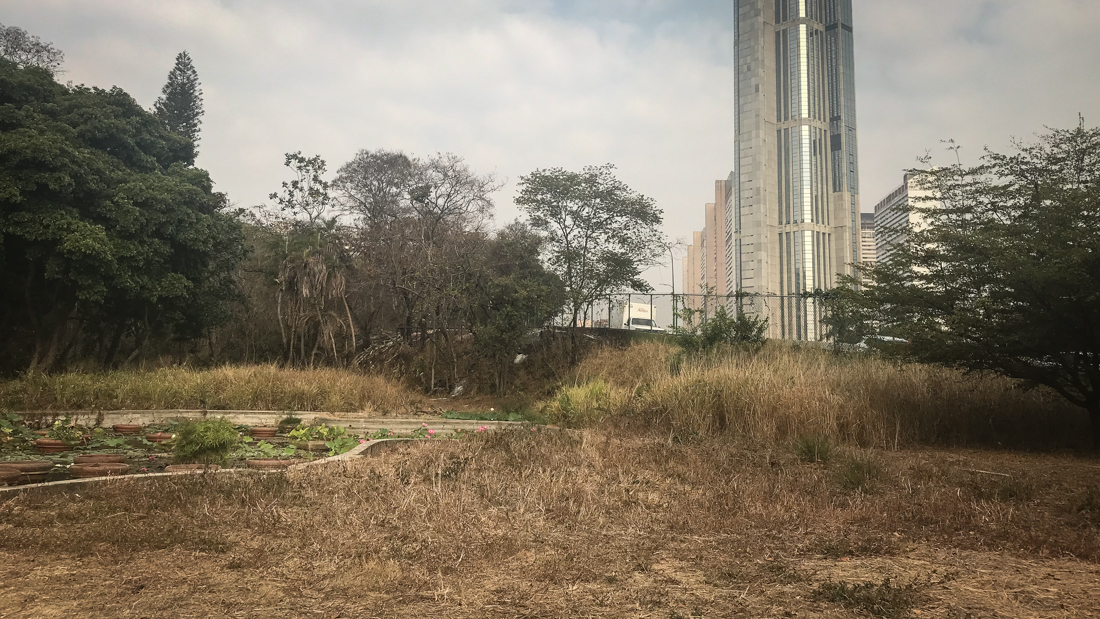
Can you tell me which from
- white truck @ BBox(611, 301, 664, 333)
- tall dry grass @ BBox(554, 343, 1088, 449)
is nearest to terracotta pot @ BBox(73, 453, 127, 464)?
tall dry grass @ BBox(554, 343, 1088, 449)

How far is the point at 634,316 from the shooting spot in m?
22.5

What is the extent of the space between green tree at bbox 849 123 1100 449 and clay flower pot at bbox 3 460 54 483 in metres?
9.58

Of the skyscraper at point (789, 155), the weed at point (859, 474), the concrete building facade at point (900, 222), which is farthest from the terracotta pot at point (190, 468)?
the skyscraper at point (789, 155)

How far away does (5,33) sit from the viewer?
62.7ft

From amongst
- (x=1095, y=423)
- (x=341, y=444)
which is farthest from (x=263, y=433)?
(x=1095, y=423)

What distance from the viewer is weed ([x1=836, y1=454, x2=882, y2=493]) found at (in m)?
5.31

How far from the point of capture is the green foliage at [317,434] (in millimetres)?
8160

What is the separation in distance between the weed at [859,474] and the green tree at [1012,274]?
10.7 ft

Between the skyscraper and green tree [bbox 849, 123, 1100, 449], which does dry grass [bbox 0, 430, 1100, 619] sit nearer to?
green tree [bbox 849, 123, 1100, 449]

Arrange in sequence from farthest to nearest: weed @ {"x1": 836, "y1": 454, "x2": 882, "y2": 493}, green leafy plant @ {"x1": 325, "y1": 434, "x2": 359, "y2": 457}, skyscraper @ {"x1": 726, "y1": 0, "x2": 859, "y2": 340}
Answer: skyscraper @ {"x1": 726, "y1": 0, "x2": 859, "y2": 340}, green leafy plant @ {"x1": 325, "y1": 434, "x2": 359, "y2": 457}, weed @ {"x1": 836, "y1": 454, "x2": 882, "y2": 493}

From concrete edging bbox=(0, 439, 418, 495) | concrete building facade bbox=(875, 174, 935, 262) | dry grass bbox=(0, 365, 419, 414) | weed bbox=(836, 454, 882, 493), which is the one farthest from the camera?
concrete building facade bbox=(875, 174, 935, 262)

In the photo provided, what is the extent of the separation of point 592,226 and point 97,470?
17015 mm

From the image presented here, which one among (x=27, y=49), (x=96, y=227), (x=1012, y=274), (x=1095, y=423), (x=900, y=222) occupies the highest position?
(x=27, y=49)

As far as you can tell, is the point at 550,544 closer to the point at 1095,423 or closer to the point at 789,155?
the point at 1095,423
